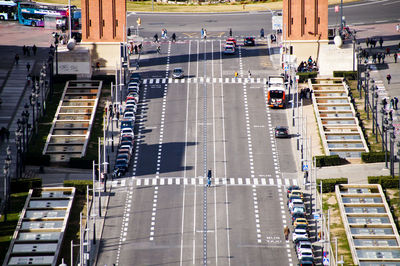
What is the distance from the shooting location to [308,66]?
196375mm

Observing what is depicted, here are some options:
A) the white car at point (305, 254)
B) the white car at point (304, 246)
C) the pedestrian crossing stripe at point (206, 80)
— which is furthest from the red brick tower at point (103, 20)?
the white car at point (305, 254)

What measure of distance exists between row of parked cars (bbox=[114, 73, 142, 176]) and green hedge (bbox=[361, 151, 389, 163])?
104 ft

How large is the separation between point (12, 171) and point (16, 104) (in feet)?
Answer: 82.2

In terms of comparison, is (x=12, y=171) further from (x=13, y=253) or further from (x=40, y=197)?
(x=13, y=253)

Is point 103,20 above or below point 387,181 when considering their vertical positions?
above

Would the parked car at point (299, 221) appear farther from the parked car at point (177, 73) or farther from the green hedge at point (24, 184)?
the parked car at point (177, 73)

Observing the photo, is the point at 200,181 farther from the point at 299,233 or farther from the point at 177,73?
the point at 177,73

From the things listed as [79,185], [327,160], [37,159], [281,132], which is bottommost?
[79,185]

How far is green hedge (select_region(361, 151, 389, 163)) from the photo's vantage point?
160m

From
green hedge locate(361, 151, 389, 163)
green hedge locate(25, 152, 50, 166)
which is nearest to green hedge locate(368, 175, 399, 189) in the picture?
green hedge locate(361, 151, 389, 163)

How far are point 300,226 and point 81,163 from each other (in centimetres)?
3441

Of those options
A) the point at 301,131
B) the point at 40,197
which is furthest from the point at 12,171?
the point at 301,131

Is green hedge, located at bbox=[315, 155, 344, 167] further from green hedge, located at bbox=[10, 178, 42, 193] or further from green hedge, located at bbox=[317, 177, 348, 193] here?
green hedge, located at bbox=[10, 178, 42, 193]

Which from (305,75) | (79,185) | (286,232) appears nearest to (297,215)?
(286,232)
